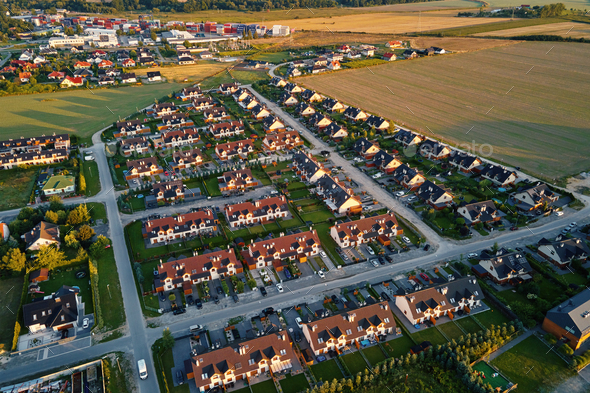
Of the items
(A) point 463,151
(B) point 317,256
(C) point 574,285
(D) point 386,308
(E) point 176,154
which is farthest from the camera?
(A) point 463,151

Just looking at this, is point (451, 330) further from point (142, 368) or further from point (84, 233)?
point (84, 233)

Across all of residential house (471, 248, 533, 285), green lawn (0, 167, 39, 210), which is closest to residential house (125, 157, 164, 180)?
green lawn (0, 167, 39, 210)

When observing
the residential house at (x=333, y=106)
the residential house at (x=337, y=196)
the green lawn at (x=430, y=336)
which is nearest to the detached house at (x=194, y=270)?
the residential house at (x=337, y=196)

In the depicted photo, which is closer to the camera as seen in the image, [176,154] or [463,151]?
[176,154]

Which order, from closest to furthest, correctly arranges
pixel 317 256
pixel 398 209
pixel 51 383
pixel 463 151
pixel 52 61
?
pixel 51 383, pixel 317 256, pixel 398 209, pixel 463 151, pixel 52 61

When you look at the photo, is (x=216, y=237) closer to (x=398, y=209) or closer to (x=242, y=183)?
(x=242, y=183)

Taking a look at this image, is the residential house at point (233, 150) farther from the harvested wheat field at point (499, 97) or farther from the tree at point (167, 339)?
the tree at point (167, 339)

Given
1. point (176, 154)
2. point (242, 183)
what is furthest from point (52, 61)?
point (242, 183)
